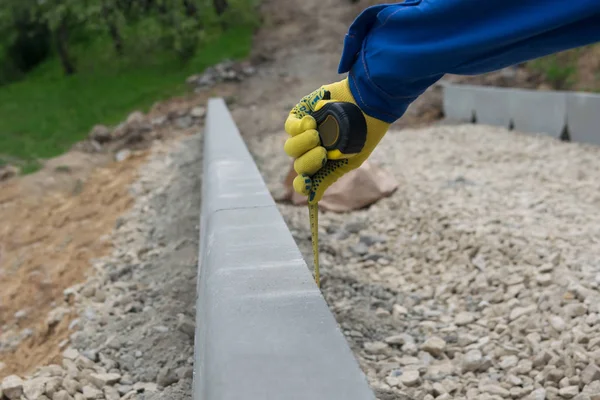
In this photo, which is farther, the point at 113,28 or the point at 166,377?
the point at 113,28

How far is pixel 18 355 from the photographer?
3.17m

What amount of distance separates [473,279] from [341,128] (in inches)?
63.6

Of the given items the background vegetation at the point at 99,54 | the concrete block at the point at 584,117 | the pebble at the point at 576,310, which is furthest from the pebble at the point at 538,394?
the background vegetation at the point at 99,54

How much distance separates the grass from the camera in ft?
37.0

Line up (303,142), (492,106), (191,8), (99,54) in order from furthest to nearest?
(191,8) → (99,54) → (492,106) → (303,142)

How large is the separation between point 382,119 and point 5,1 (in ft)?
56.3

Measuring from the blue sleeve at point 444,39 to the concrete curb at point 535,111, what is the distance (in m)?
5.23

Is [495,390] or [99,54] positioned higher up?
[99,54]

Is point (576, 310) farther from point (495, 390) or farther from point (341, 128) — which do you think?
point (341, 128)

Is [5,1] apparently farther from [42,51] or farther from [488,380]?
[488,380]

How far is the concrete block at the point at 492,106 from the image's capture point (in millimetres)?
7863

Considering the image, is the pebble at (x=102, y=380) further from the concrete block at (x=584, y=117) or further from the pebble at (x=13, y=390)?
the concrete block at (x=584, y=117)

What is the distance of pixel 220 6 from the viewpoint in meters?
17.4

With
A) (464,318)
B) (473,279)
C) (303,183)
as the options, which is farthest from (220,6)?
(303,183)
